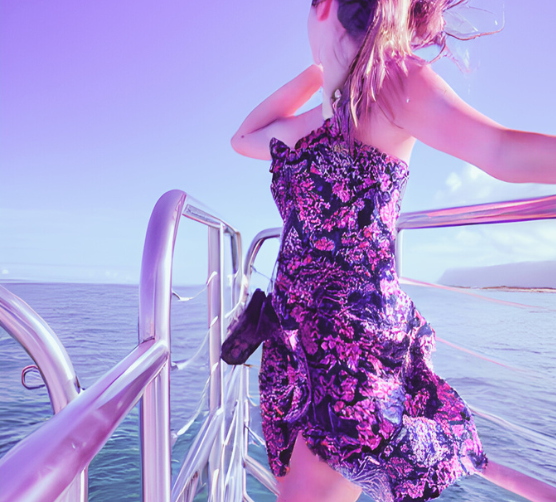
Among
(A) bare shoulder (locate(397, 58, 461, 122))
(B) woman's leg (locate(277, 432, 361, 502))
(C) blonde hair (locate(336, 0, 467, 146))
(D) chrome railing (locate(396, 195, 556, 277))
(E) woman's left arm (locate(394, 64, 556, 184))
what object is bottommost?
(B) woman's leg (locate(277, 432, 361, 502))

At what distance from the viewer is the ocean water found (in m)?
1.93

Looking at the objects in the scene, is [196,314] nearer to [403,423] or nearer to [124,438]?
[124,438]

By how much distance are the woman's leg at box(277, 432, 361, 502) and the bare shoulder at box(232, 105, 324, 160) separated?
0.66 metres

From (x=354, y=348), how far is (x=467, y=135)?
1.31 feet

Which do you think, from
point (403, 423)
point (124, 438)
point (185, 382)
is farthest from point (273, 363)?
point (185, 382)

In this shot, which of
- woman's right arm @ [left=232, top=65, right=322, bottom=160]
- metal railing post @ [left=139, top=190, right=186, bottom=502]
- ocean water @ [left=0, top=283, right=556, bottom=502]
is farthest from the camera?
ocean water @ [left=0, top=283, right=556, bottom=502]

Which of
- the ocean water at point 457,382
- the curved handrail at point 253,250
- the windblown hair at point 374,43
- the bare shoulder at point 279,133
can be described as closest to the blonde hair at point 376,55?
the windblown hair at point 374,43

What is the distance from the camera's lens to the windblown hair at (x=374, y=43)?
712mm

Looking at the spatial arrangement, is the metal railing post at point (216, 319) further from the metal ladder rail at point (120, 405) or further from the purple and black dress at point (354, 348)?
the purple and black dress at point (354, 348)

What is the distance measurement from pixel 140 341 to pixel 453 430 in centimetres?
56

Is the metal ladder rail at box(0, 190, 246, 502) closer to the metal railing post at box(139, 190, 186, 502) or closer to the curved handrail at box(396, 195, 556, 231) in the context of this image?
the metal railing post at box(139, 190, 186, 502)

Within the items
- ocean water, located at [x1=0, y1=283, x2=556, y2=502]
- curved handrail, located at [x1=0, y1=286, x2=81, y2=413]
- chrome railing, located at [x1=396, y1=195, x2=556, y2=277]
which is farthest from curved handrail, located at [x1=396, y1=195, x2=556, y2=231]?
curved handrail, located at [x1=0, y1=286, x2=81, y2=413]

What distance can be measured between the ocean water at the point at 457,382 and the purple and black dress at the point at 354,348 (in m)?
0.22

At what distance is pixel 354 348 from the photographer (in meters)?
0.72
